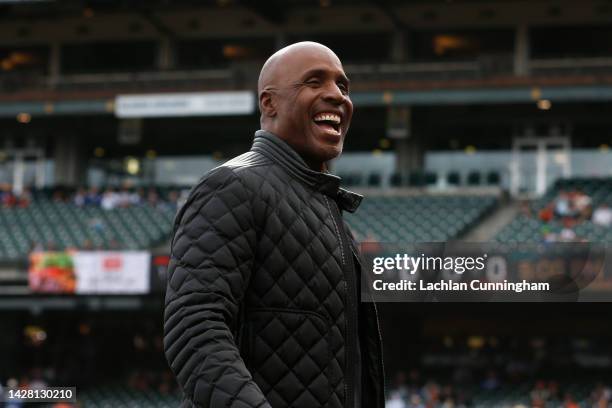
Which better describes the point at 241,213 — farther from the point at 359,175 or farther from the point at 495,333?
the point at 359,175

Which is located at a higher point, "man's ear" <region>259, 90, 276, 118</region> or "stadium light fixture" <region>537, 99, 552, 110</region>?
"stadium light fixture" <region>537, 99, 552, 110</region>

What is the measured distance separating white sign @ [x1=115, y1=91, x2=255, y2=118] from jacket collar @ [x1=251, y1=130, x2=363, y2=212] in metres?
26.5

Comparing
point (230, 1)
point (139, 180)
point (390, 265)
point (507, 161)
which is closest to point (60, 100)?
point (139, 180)

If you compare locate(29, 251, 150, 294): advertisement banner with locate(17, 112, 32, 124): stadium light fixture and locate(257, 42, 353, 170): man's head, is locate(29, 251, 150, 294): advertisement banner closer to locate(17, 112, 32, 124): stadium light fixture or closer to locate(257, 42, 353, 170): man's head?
locate(17, 112, 32, 124): stadium light fixture

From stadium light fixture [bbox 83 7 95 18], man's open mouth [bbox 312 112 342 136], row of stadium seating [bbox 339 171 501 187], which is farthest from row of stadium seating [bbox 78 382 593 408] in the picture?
man's open mouth [bbox 312 112 342 136]

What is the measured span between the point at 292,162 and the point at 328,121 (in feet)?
0.51

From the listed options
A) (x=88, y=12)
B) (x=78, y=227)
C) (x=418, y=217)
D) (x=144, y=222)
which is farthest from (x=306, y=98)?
(x=88, y=12)

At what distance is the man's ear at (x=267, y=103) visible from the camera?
122 inches

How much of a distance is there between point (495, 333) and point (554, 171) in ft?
17.3

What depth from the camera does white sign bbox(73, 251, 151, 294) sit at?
24625 mm

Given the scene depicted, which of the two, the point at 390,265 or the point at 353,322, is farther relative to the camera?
the point at 390,265

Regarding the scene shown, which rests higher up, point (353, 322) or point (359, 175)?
point (359, 175)

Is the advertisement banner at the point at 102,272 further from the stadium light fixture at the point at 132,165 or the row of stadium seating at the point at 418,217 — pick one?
the stadium light fixture at the point at 132,165

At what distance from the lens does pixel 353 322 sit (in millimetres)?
3096
